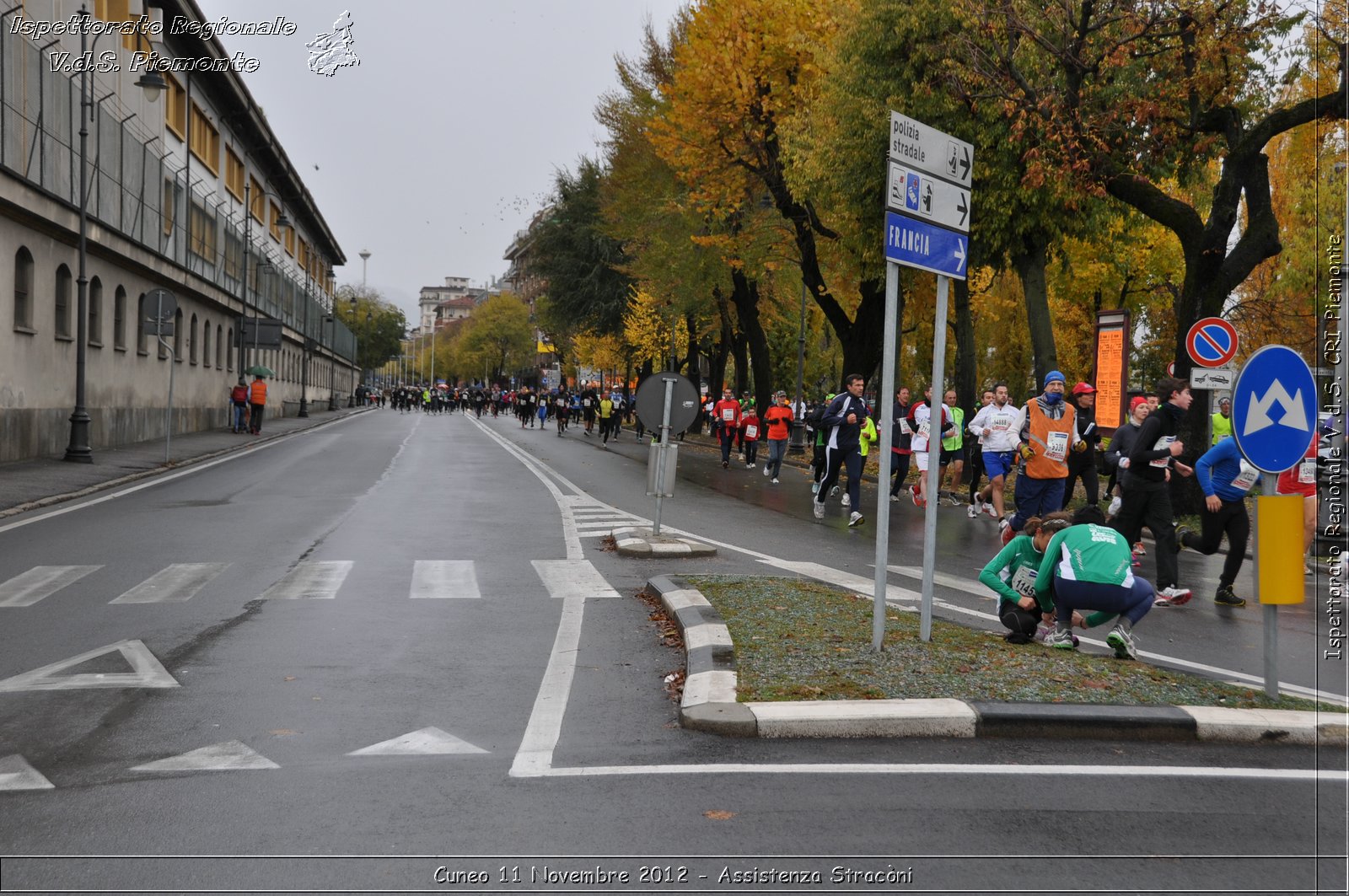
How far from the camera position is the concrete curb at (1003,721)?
5.93m

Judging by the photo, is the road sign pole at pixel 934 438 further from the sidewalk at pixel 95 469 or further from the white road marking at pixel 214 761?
the sidewalk at pixel 95 469

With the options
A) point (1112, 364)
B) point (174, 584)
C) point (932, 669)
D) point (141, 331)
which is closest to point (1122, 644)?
point (932, 669)

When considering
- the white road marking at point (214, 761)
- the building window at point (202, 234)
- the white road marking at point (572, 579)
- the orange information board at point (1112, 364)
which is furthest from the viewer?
the building window at point (202, 234)

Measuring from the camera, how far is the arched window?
23.3 meters

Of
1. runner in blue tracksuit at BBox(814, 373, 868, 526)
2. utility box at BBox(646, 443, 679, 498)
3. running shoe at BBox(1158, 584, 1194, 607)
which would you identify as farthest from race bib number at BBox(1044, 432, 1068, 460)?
runner in blue tracksuit at BBox(814, 373, 868, 526)

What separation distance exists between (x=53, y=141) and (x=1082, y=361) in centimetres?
3785

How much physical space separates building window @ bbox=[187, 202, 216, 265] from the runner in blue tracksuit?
26547mm

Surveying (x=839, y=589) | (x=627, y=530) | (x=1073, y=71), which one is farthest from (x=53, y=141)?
(x=839, y=589)

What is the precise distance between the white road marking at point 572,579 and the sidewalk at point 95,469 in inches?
299

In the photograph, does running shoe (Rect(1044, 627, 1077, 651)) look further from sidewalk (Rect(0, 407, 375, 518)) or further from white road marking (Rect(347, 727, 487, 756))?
sidewalk (Rect(0, 407, 375, 518))

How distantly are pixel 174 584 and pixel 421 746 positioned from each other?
17.9 ft

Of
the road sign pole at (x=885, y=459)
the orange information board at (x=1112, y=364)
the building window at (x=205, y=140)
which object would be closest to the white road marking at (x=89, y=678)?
the road sign pole at (x=885, y=459)

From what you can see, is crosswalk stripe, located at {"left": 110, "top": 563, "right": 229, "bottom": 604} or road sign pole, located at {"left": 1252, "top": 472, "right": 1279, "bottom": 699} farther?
crosswalk stripe, located at {"left": 110, "top": 563, "right": 229, "bottom": 604}

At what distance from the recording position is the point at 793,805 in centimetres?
482
